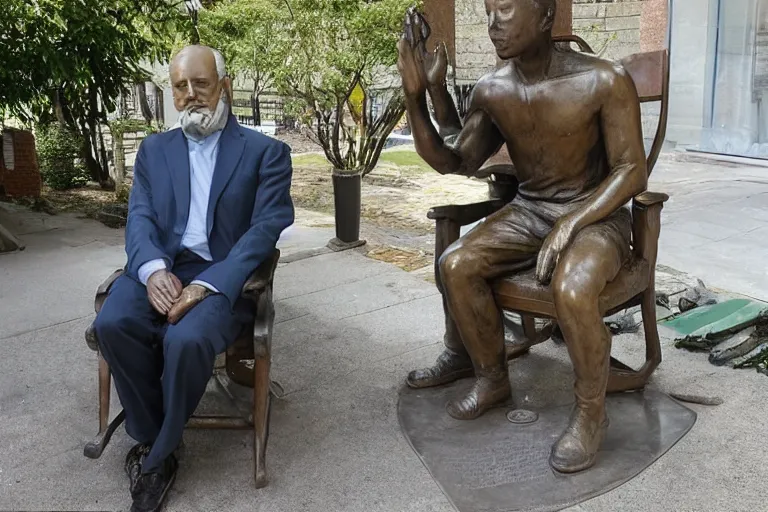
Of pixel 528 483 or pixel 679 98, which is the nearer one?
pixel 528 483

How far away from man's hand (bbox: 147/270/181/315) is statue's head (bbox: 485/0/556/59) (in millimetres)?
1436

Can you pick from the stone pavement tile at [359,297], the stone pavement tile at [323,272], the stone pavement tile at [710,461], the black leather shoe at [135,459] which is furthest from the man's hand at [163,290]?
the stone pavement tile at [323,272]

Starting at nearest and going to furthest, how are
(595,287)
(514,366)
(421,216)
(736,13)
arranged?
(595,287)
(514,366)
(421,216)
(736,13)

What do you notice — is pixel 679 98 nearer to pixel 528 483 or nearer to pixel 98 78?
pixel 98 78

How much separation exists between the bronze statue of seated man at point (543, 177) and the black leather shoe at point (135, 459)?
1197 mm

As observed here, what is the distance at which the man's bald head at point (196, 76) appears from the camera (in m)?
3.00

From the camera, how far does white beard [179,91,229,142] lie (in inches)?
121

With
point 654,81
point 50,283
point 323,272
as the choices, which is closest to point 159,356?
point 654,81

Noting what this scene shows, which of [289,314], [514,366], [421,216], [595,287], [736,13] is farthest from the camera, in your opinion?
[736,13]

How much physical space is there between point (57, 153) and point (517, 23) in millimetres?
7639

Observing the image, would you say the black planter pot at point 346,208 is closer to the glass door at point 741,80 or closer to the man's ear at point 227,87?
the man's ear at point 227,87

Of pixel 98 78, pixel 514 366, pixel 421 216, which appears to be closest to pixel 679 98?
pixel 421 216

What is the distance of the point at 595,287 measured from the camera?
2.76 m

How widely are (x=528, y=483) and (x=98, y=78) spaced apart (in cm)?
689
